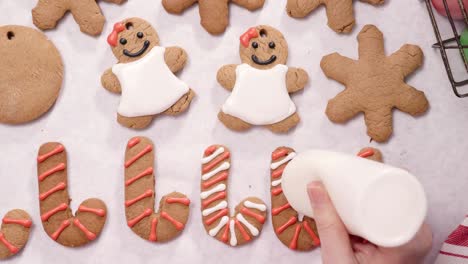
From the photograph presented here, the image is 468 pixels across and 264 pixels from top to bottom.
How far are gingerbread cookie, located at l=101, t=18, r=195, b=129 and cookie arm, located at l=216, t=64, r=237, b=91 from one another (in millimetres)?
69

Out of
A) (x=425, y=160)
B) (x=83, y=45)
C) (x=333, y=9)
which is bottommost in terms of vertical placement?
(x=425, y=160)

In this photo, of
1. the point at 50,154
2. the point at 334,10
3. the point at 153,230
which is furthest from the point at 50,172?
the point at 334,10

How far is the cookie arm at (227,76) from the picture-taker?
114cm

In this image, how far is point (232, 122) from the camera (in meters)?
1.14

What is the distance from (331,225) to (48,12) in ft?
2.43

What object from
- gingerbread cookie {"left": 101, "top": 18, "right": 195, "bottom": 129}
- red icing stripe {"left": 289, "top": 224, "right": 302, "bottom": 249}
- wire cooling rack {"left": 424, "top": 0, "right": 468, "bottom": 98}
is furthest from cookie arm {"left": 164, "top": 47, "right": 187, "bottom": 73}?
wire cooling rack {"left": 424, "top": 0, "right": 468, "bottom": 98}

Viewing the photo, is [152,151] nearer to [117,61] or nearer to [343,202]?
[117,61]

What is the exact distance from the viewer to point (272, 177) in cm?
114

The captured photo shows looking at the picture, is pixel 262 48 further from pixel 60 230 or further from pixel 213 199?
pixel 60 230

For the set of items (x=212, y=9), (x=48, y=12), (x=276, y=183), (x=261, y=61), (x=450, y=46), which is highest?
(x=48, y=12)

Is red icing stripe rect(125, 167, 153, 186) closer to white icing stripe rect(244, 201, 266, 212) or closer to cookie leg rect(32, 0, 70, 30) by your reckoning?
white icing stripe rect(244, 201, 266, 212)

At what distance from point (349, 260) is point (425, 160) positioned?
0.39 m

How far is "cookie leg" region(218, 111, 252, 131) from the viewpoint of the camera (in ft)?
3.74

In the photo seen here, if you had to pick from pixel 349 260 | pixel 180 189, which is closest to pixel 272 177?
pixel 180 189
